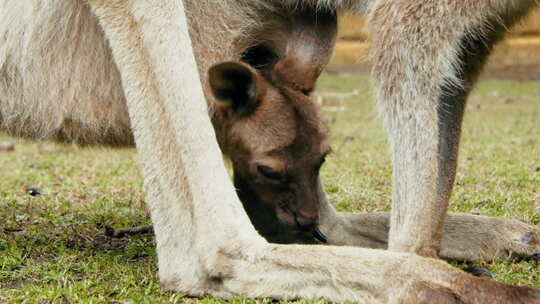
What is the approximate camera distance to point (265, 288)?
1.92 meters

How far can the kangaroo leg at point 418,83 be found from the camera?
6.98 ft

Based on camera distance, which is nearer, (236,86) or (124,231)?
(236,86)

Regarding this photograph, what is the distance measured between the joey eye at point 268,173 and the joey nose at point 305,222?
0.51 ft

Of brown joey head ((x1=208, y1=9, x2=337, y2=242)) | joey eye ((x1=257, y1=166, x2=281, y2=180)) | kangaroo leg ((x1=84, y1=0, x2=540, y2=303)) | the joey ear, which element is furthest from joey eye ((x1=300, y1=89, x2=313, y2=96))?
kangaroo leg ((x1=84, y1=0, x2=540, y2=303))

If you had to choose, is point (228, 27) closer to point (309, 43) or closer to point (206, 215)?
point (309, 43)

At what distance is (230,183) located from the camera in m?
2.05

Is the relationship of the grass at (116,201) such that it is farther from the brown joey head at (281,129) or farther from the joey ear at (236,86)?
the joey ear at (236,86)

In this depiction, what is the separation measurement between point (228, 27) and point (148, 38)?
0.54 meters

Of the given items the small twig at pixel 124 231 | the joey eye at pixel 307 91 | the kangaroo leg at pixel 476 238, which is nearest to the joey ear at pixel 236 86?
the joey eye at pixel 307 91

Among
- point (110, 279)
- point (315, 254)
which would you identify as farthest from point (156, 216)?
point (315, 254)

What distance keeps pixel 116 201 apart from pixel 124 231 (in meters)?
0.77

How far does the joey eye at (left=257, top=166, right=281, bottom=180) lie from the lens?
8.26 ft

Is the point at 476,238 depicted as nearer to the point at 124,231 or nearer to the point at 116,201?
the point at 124,231

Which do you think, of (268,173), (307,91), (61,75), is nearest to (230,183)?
(268,173)
